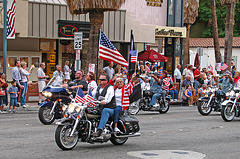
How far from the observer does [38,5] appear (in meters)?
25.1

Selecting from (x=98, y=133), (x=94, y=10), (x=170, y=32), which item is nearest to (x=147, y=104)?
(x=94, y=10)

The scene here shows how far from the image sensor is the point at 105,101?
10.3m

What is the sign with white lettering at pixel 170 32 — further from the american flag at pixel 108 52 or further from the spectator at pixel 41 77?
the american flag at pixel 108 52

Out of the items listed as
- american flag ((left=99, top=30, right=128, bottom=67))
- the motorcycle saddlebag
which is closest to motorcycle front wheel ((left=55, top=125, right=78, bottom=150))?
the motorcycle saddlebag

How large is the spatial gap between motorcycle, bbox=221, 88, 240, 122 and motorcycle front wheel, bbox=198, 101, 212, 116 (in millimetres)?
1416

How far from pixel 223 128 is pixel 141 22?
16.6 meters

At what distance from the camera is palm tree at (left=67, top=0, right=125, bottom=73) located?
21.0 m

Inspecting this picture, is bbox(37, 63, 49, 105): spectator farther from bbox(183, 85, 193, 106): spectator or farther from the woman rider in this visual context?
the woman rider

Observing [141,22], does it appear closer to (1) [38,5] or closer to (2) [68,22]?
(2) [68,22]

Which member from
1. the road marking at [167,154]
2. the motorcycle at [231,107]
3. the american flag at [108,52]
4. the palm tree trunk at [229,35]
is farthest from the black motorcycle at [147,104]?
the palm tree trunk at [229,35]

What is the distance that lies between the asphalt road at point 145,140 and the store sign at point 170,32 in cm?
1506

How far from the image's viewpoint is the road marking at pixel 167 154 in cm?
966

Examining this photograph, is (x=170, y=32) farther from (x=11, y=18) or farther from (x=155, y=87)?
(x=11, y=18)

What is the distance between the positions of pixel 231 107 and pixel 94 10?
8.54m
